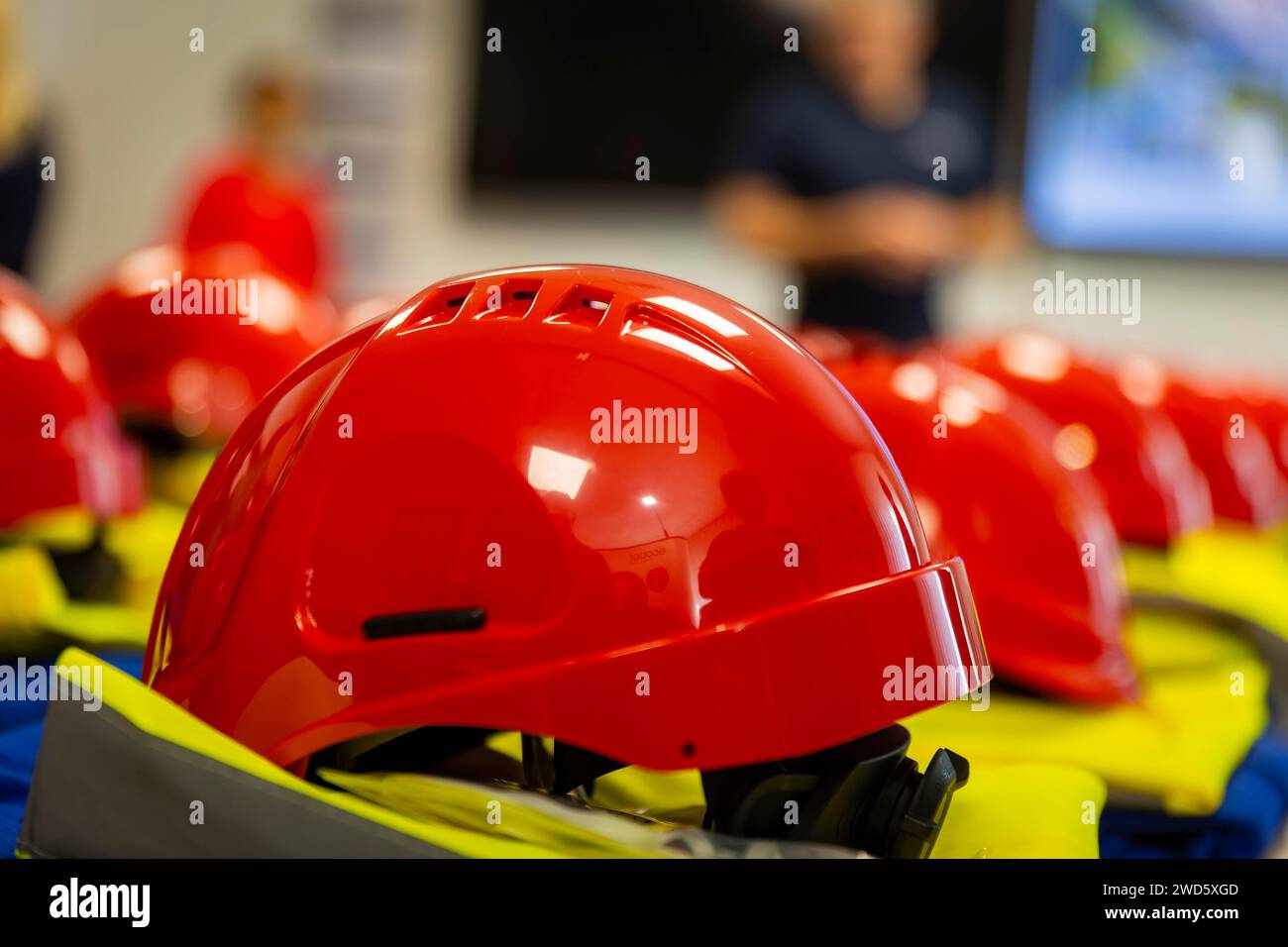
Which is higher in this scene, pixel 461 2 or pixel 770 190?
pixel 461 2

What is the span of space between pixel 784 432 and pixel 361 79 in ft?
22.3

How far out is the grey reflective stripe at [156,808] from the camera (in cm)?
82

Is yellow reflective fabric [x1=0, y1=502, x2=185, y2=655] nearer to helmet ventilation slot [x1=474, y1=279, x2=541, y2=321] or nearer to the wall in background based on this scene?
helmet ventilation slot [x1=474, y1=279, x2=541, y2=321]

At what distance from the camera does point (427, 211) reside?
7250mm

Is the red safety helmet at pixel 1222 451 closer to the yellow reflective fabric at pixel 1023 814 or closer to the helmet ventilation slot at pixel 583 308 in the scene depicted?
the yellow reflective fabric at pixel 1023 814

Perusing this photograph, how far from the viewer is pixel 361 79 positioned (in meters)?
7.22

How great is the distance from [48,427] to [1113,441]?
133 cm

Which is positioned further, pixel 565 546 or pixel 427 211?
pixel 427 211

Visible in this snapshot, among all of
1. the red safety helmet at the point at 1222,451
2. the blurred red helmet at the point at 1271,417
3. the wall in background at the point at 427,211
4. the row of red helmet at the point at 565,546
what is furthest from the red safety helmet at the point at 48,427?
the wall in background at the point at 427,211

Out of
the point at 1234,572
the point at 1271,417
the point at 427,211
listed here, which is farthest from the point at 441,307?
the point at 427,211

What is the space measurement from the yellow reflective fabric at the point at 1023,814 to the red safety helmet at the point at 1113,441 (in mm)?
904

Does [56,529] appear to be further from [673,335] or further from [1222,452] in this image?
[1222,452]
